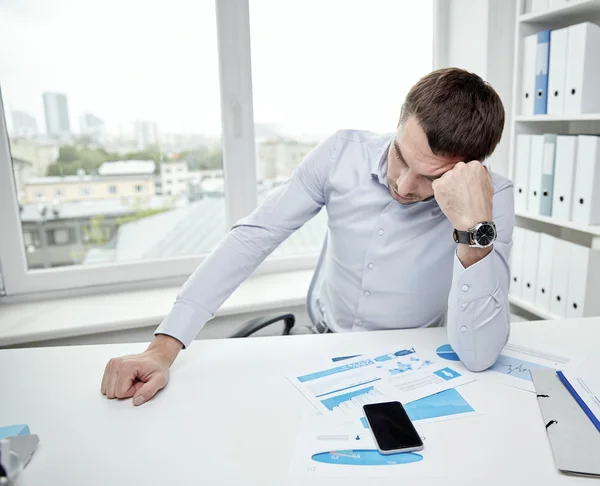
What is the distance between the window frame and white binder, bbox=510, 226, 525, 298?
114cm

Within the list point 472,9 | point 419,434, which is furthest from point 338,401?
point 472,9

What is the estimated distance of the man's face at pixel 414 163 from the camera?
3.62 ft

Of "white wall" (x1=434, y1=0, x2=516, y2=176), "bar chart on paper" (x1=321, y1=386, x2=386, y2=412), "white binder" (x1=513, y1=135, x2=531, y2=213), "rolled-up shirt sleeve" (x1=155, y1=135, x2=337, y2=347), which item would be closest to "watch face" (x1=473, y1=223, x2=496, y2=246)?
"bar chart on paper" (x1=321, y1=386, x2=386, y2=412)

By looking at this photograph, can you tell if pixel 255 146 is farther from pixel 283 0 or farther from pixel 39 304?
pixel 39 304

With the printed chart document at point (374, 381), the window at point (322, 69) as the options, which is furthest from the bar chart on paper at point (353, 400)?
the window at point (322, 69)

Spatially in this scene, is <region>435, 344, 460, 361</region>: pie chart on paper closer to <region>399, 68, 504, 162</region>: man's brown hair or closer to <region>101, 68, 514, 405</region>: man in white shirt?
<region>101, 68, 514, 405</region>: man in white shirt

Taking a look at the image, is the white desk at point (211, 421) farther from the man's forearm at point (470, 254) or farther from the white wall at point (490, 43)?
the white wall at point (490, 43)

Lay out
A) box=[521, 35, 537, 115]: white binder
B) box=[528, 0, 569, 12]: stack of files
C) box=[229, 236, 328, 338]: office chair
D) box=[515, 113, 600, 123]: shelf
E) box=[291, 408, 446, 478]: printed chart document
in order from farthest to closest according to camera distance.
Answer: box=[521, 35, 537, 115]: white binder, box=[528, 0, 569, 12]: stack of files, box=[515, 113, 600, 123]: shelf, box=[229, 236, 328, 338]: office chair, box=[291, 408, 446, 478]: printed chart document

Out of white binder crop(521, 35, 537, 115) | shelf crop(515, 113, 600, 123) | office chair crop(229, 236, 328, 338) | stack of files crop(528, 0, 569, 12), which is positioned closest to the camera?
office chair crop(229, 236, 328, 338)

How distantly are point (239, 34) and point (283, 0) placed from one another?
0.92 feet

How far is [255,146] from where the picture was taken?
240cm

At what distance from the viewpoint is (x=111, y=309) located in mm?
2033

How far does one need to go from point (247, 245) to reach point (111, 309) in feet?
3.30

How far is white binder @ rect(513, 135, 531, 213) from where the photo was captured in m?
2.03
